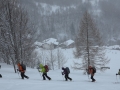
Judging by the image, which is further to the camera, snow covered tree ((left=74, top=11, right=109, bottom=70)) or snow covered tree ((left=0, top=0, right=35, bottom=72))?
snow covered tree ((left=74, top=11, right=109, bottom=70))

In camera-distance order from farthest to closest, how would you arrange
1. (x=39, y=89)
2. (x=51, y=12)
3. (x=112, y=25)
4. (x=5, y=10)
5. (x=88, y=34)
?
(x=51, y=12) < (x=112, y=25) < (x=88, y=34) < (x=5, y=10) < (x=39, y=89)

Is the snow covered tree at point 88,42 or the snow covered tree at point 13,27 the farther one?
the snow covered tree at point 88,42

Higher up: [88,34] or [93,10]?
[93,10]

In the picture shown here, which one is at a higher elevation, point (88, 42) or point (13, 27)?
point (13, 27)

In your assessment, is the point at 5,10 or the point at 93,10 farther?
the point at 93,10

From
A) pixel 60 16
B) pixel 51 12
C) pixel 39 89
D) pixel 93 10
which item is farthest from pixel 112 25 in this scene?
pixel 39 89

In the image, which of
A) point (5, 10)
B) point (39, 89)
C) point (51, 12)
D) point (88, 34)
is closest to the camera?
point (39, 89)

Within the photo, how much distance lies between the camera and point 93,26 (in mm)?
21750

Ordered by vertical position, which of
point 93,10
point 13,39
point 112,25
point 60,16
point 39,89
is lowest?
point 39,89

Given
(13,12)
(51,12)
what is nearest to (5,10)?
(13,12)

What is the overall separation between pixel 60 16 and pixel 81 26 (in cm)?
15135

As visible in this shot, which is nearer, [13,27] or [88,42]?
[13,27]

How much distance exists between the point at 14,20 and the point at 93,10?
184600 millimetres

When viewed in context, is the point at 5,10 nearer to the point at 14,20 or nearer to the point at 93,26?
the point at 14,20
